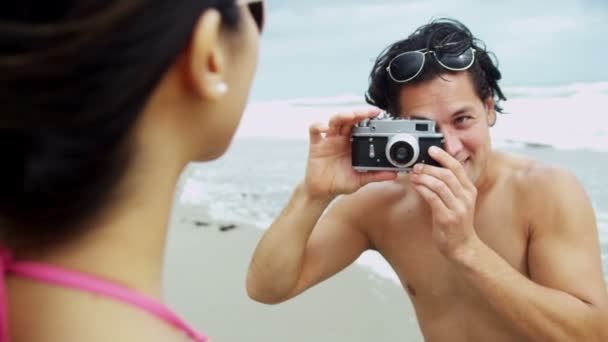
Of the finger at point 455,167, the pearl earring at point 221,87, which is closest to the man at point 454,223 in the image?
the finger at point 455,167

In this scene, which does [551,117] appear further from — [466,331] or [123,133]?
[123,133]

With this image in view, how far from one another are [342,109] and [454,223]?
14.4 ft

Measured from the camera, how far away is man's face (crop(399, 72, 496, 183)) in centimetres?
204

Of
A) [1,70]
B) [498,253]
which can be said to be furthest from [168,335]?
[498,253]

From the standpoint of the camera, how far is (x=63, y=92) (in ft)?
2.00

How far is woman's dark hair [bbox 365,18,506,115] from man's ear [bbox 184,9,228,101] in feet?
4.80

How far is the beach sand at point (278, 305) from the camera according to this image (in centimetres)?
317

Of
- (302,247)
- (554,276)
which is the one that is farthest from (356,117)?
(554,276)

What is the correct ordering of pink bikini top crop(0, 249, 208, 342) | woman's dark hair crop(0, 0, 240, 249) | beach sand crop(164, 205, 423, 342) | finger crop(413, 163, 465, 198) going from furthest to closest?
1. beach sand crop(164, 205, 423, 342)
2. finger crop(413, 163, 465, 198)
3. pink bikini top crop(0, 249, 208, 342)
4. woman's dark hair crop(0, 0, 240, 249)

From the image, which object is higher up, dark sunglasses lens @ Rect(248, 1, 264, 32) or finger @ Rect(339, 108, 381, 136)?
dark sunglasses lens @ Rect(248, 1, 264, 32)

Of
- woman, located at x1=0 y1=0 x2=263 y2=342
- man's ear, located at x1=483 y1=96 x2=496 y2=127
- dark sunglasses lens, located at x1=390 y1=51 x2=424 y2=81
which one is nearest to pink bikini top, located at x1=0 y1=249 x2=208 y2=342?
woman, located at x1=0 y1=0 x2=263 y2=342

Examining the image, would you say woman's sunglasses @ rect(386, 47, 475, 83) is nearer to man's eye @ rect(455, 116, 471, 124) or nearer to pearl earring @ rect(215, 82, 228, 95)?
man's eye @ rect(455, 116, 471, 124)

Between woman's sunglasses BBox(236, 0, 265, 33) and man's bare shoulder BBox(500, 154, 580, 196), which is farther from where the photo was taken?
man's bare shoulder BBox(500, 154, 580, 196)

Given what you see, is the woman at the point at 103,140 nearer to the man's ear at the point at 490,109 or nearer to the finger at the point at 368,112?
the finger at the point at 368,112
